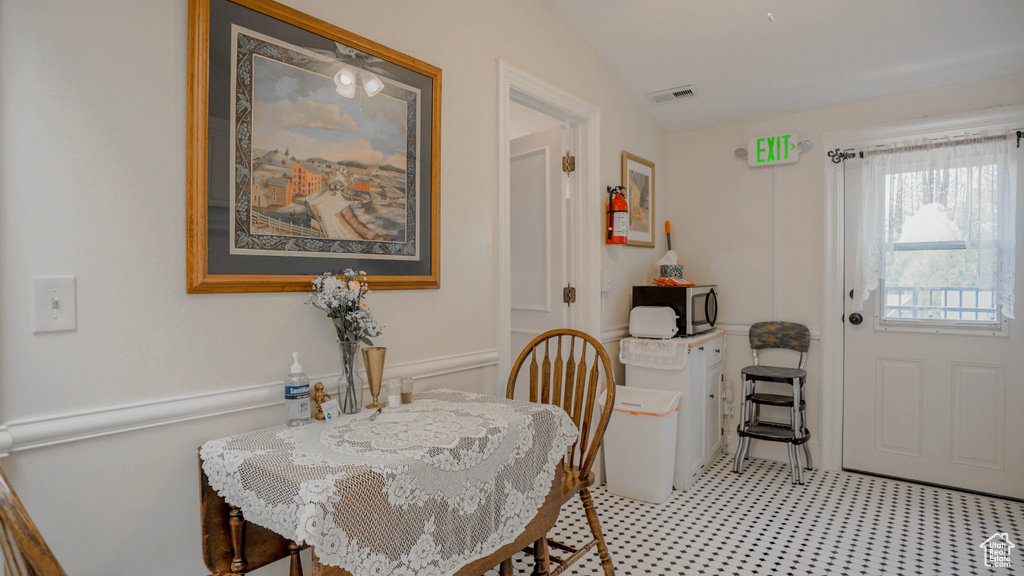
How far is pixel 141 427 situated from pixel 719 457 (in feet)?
11.2

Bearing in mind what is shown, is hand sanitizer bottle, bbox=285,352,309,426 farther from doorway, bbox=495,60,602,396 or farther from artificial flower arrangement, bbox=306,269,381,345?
doorway, bbox=495,60,602,396

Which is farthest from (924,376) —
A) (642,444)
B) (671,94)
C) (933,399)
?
(671,94)

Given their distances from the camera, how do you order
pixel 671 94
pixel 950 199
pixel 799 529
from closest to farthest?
pixel 799 529 < pixel 950 199 < pixel 671 94

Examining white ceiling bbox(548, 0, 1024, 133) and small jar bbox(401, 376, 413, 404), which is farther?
white ceiling bbox(548, 0, 1024, 133)

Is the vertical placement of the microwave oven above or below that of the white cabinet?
above

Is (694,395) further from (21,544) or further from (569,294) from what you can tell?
(21,544)

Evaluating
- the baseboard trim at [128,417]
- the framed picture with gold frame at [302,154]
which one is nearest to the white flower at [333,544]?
A: the baseboard trim at [128,417]

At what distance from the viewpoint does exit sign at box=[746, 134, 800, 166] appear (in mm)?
3510

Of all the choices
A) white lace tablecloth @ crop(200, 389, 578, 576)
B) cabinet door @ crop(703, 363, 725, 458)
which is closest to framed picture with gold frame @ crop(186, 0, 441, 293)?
white lace tablecloth @ crop(200, 389, 578, 576)

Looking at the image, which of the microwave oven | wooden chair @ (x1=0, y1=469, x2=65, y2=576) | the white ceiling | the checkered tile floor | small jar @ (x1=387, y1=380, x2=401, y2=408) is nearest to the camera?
wooden chair @ (x1=0, y1=469, x2=65, y2=576)

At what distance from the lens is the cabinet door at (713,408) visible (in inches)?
135

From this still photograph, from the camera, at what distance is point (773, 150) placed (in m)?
3.57

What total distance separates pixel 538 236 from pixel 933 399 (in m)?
2.49

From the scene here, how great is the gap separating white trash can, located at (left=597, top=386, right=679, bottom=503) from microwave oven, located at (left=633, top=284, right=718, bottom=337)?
47 centimetres
